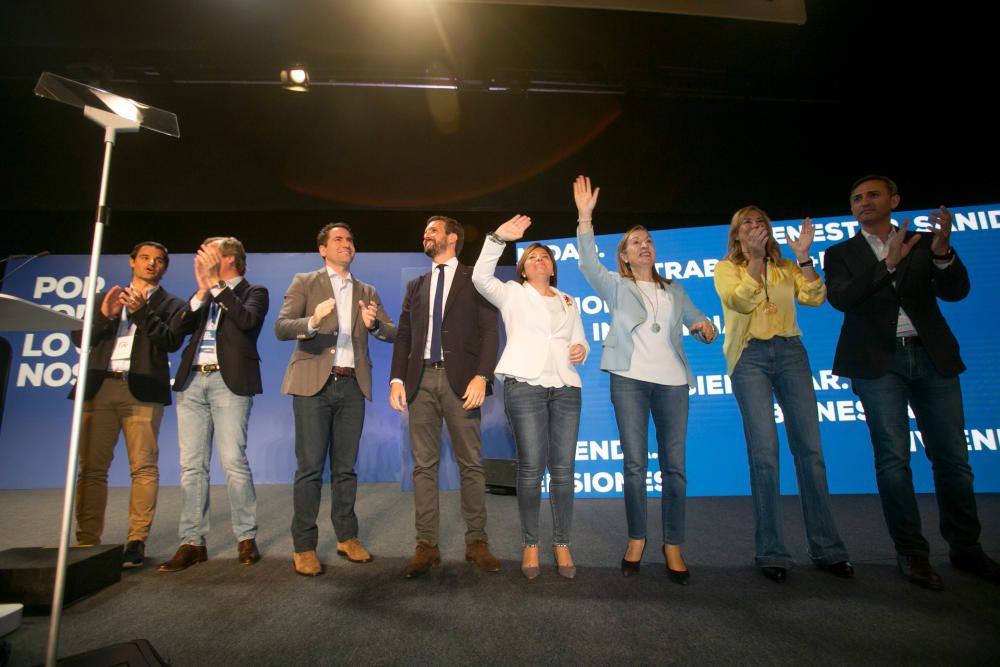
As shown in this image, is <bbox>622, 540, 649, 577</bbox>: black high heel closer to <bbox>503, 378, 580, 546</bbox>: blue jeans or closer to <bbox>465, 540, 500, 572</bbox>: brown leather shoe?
<bbox>503, 378, 580, 546</bbox>: blue jeans

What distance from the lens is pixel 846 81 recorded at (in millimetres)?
4844

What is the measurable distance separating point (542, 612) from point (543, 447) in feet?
2.53

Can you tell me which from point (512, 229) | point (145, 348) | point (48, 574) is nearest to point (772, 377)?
point (512, 229)

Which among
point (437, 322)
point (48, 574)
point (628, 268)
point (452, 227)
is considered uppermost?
point (452, 227)

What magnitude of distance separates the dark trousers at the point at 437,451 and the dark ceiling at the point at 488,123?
3.17 m

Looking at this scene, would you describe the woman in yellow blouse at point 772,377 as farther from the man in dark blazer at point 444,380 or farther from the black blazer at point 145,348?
the black blazer at point 145,348

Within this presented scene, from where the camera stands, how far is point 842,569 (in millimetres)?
2188

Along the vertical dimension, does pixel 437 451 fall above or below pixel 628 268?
below

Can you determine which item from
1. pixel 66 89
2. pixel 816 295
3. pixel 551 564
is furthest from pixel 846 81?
pixel 66 89

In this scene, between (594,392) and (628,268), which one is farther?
(594,392)

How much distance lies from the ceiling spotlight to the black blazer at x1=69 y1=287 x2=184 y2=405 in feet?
9.49

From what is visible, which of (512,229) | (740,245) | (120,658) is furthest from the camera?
(740,245)

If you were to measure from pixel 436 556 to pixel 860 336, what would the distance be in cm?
242

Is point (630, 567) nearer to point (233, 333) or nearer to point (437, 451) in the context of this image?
point (437, 451)
